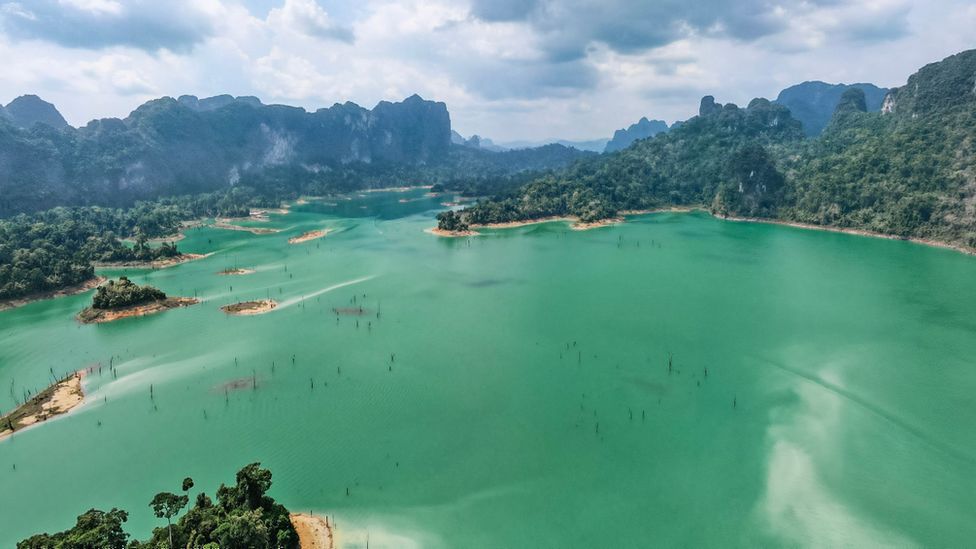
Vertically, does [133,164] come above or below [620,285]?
above


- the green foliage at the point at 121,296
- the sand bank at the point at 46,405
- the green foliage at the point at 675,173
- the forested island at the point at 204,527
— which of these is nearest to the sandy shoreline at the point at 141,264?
the green foliage at the point at 121,296

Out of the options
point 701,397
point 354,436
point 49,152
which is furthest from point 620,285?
point 49,152

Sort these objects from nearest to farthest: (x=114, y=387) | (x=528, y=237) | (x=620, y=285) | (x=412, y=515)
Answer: (x=412, y=515), (x=114, y=387), (x=620, y=285), (x=528, y=237)

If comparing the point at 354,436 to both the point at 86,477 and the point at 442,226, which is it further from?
the point at 442,226

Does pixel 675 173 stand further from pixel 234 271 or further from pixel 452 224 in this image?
pixel 234 271

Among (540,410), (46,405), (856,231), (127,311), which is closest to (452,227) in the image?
(127,311)

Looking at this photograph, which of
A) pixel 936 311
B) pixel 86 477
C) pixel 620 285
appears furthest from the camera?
pixel 620 285
